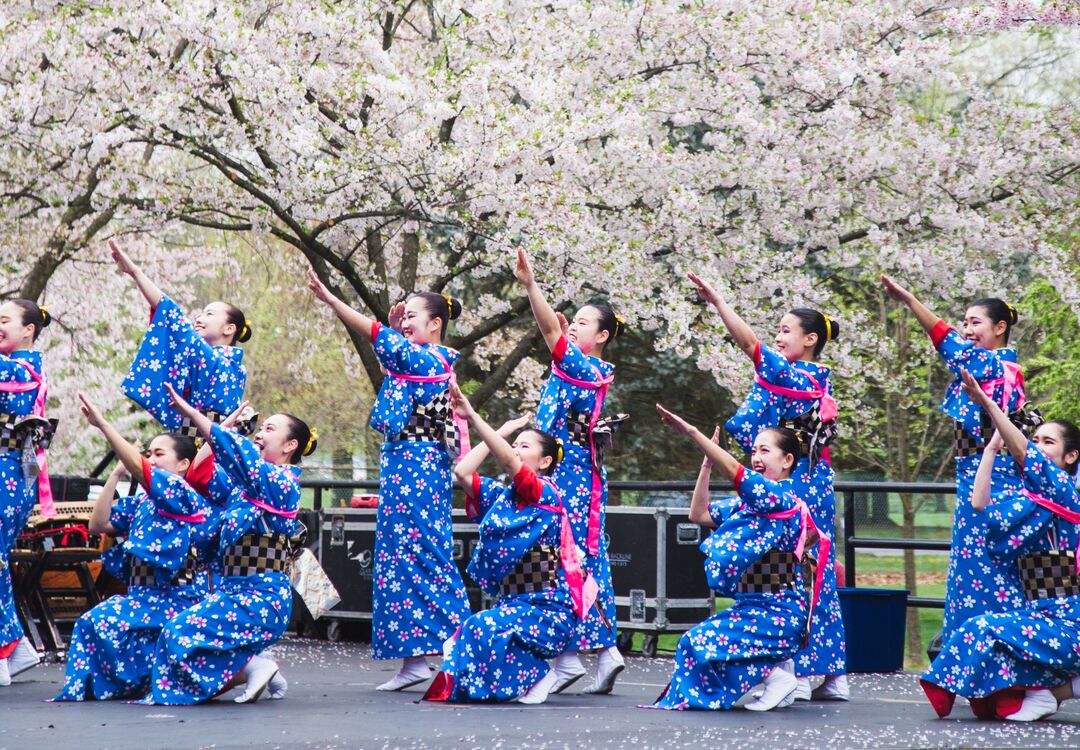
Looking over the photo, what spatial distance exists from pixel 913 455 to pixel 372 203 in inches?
329

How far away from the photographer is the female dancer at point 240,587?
5.49 meters

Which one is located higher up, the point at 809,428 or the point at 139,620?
the point at 809,428

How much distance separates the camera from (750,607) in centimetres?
564

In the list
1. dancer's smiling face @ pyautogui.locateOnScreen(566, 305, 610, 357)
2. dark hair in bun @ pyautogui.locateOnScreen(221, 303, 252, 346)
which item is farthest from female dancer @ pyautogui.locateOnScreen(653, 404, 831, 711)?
dark hair in bun @ pyautogui.locateOnScreen(221, 303, 252, 346)

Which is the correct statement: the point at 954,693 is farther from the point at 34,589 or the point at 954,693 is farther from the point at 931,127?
the point at 931,127

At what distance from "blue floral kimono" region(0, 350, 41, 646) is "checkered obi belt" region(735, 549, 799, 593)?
3.01m

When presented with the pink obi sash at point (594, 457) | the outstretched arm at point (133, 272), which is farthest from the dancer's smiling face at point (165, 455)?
the pink obi sash at point (594, 457)

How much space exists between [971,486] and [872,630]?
4.82ft

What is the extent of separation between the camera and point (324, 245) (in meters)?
10.7

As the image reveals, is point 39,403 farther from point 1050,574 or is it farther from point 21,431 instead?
point 1050,574

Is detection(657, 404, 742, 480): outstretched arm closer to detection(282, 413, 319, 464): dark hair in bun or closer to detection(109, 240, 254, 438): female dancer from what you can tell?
detection(282, 413, 319, 464): dark hair in bun

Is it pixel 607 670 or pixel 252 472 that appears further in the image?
pixel 607 670

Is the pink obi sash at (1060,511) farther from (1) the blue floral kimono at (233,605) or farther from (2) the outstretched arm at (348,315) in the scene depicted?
(1) the blue floral kimono at (233,605)

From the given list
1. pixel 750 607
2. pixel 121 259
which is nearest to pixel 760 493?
pixel 750 607
